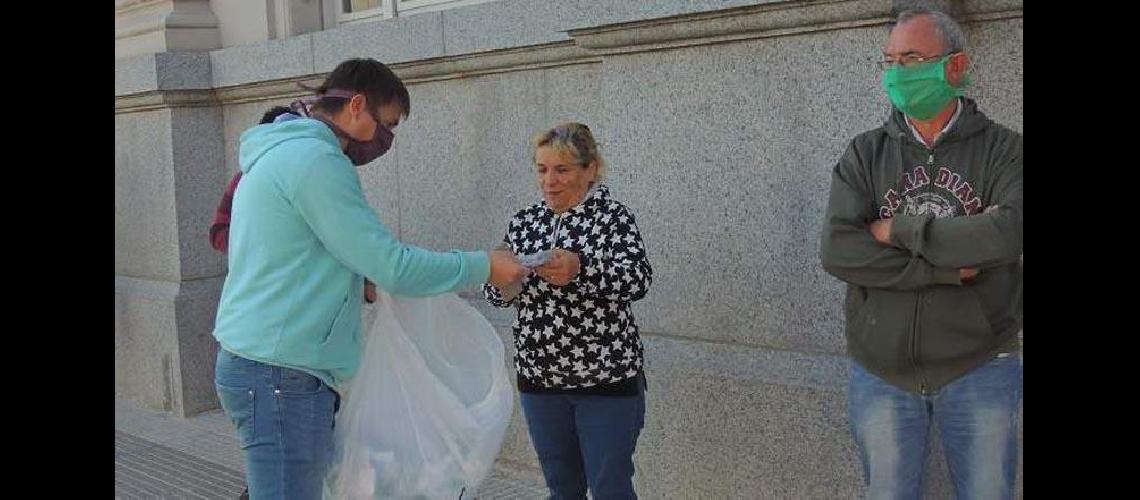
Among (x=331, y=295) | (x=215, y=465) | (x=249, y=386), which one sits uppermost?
(x=331, y=295)

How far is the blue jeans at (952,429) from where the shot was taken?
3.05m

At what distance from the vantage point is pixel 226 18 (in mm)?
8070

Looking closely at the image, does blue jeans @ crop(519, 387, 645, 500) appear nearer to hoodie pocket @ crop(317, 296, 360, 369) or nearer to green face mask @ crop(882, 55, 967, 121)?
hoodie pocket @ crop(317, 296, 360, 369)

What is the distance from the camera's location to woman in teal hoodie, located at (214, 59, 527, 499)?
3.06 metres

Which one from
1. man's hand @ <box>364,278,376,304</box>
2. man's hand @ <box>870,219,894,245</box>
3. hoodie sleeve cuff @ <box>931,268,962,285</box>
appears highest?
man's hand @ <box>870,219,894,245</box>

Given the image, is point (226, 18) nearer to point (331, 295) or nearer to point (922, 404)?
point (331, 295)

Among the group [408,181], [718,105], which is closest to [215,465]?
[408,181]

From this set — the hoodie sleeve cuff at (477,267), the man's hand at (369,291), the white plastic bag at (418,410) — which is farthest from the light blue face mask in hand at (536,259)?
the man's hand at (369,291)

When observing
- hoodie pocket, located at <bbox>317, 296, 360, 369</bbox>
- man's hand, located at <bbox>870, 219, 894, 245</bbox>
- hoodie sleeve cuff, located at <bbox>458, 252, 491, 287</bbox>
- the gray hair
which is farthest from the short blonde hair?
the gray hair

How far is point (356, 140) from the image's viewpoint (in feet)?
11.0

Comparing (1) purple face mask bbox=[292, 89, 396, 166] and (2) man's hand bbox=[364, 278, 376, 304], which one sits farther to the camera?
(2) man's hand bbox=[364, 278, 376, 304]

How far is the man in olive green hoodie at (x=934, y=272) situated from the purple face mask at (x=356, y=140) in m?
1.31
